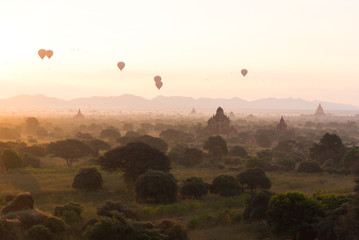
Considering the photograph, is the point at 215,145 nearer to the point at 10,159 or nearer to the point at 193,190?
the point at 193,190

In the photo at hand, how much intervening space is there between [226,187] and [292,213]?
15.1 m

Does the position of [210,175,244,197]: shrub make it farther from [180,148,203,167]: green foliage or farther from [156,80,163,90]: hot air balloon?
[156,80,163,90]: hot air balloon

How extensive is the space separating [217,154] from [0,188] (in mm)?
40694

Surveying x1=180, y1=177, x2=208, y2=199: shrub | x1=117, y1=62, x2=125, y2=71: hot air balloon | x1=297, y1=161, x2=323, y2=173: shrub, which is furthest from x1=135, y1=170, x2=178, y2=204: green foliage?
x1=117, y1=62, x2=125, y2=71: hot air balloon

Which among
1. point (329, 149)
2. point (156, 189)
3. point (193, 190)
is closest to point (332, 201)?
point (193, 190)

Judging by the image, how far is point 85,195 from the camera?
3797 cm

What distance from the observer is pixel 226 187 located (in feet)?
125

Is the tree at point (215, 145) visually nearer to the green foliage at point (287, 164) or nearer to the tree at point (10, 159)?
the green foliage at point (287, 164)

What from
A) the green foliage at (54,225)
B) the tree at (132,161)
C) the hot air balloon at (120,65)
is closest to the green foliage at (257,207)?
the green foliage at (54,225)

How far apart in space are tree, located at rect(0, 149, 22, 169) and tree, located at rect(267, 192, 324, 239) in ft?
140

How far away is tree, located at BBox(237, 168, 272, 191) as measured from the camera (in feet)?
131

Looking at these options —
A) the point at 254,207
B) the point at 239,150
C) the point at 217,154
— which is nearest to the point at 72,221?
the point at 254,207

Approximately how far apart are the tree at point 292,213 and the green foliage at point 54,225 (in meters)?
14.2

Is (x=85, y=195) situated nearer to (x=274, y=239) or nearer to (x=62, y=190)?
(x=62, y=190)
